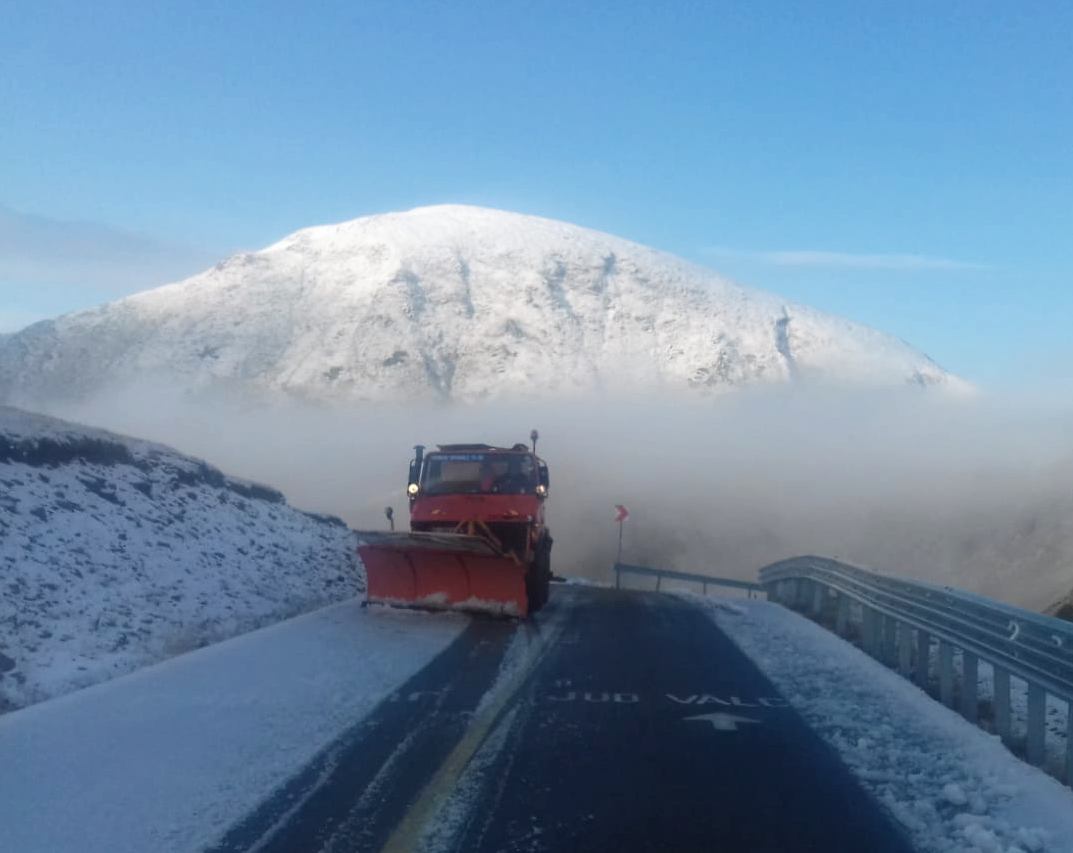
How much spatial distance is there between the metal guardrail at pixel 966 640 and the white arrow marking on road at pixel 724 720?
1.94 metres

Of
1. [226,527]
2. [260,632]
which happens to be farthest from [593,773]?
[226,527]

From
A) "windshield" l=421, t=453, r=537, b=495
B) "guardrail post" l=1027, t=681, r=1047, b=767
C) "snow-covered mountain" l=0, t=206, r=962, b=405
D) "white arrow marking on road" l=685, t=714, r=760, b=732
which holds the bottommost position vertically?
"white arrow marking on road" l=685, t=714, r=760, b=732

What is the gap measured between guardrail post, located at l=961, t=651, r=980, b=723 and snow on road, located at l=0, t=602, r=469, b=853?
512 centimetres

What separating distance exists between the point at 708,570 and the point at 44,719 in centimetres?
3938

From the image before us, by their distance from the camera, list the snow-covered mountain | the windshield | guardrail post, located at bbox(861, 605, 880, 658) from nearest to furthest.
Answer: guardrail post, located at bbox(861, 605, 880, 658)
the windshield
the snow-covered mountain

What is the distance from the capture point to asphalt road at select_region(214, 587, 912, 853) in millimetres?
5496

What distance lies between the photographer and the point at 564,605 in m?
17.9

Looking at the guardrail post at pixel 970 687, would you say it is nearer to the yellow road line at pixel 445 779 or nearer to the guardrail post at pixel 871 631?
the guardrail post at pixel 871 631

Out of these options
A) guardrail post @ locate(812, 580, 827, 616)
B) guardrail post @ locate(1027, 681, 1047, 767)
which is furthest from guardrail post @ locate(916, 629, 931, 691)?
guardrail post @ locate(812, 580, 827, 616)

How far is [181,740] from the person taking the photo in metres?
7.24

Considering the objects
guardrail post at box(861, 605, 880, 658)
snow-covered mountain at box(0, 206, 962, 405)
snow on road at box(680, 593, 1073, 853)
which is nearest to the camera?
snow on road at box(680, 593, 1073, 853)

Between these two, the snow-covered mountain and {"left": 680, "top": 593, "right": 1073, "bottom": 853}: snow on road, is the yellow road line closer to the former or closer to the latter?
{"left": 680, "top": 593, "right": 1073, "bottom": 853}: snow on road

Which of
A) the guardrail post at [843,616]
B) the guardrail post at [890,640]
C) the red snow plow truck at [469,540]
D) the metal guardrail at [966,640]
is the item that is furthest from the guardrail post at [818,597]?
the guardrail post at [890,640]

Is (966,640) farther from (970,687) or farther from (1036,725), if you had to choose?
(1036,725)
